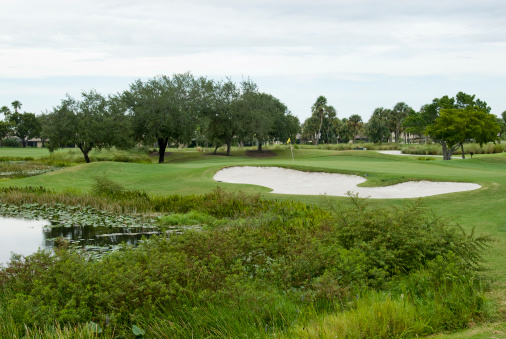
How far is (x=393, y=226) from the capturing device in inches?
340

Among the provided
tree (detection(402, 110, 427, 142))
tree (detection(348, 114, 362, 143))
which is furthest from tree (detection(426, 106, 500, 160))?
tree (detection(348, 114, 362, 143))

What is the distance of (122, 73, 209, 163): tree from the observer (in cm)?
4684

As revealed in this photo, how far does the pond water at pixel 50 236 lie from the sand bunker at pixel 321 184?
332 inches

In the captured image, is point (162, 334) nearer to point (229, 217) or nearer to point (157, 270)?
point (157, 270)

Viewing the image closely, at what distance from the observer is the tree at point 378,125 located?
368 ft

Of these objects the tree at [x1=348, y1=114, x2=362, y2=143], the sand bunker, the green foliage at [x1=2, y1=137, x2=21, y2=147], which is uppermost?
the tree at [x1=348, y1=114, x2=362, y2=143]

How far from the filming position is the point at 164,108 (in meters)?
47.7

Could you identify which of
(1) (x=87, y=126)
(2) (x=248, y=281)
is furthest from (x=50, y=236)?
(1) (x=87, y=126)

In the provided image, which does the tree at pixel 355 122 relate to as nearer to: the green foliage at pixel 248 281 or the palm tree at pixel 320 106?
the palm tree at pixel 320 106

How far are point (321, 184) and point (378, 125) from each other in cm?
9308

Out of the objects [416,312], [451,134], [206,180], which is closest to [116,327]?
[416,312]

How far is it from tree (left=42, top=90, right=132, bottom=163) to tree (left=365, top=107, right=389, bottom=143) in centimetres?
7843

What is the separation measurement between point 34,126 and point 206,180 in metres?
118

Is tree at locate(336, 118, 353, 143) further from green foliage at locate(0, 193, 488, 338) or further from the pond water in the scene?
green foliage at locate(0, 193, 488, 338)
